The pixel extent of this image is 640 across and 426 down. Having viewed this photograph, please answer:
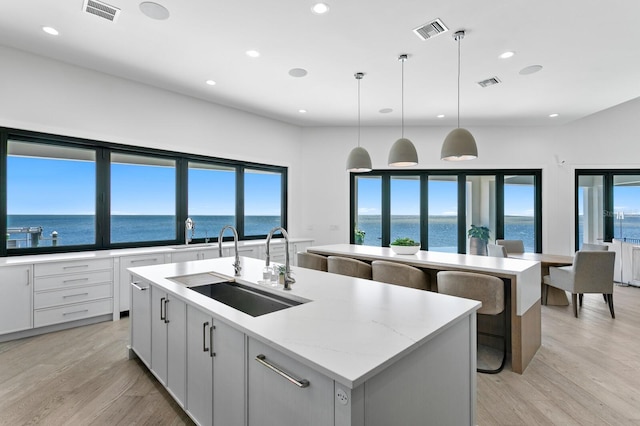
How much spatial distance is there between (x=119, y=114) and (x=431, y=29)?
3.88m

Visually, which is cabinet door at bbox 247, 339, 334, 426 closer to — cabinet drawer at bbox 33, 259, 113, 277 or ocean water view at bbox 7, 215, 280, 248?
cabinet drawer at bbox 33, 259, 113, 277

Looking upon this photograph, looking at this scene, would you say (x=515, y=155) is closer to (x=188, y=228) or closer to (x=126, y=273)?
(x=188, y=228)

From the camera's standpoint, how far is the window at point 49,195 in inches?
140

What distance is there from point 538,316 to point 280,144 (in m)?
4.80

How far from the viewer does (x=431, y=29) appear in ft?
9.53

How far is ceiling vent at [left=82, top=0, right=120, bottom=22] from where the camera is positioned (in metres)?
2.61

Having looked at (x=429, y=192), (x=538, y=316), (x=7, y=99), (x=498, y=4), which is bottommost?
(x=538, y=316)

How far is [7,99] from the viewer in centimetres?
337

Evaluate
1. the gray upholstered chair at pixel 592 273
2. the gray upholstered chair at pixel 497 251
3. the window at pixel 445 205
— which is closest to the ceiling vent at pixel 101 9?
the window at pixel 445 205

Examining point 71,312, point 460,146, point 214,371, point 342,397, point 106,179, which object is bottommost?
point 71,312

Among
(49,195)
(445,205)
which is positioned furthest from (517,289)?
(49,195)

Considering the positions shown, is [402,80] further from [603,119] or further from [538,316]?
[603,119]

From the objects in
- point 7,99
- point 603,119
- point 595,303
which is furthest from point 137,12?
point 603,119

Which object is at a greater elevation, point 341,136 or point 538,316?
point 341,136
